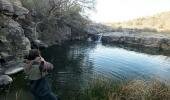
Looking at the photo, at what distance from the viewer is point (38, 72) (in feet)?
45.2

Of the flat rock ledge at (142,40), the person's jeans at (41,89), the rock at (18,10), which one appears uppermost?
the rock at (18,10)

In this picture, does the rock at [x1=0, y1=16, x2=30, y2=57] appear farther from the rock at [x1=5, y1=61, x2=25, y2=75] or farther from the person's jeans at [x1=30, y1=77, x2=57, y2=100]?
the person's jeans at [x1=30, y1=77, x2=57, y2=100]

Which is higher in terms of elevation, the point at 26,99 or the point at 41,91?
the point at 41,91

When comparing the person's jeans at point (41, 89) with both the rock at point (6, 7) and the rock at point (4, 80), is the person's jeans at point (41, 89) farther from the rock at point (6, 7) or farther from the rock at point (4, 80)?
the rock at point (6, 7)

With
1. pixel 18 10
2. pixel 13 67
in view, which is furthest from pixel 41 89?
pixel 18 10

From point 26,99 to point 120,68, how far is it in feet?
72.9

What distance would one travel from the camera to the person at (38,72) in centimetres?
1359

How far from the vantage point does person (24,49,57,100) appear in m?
13.6

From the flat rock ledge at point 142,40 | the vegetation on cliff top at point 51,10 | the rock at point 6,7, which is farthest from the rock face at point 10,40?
the flat rock ledge at point 142,40

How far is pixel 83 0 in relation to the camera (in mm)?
61875

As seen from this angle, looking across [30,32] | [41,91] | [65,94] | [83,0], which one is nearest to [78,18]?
[83,0]

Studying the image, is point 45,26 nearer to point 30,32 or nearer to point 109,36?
point 30,32

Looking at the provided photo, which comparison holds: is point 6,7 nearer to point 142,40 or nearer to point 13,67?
point 13,67

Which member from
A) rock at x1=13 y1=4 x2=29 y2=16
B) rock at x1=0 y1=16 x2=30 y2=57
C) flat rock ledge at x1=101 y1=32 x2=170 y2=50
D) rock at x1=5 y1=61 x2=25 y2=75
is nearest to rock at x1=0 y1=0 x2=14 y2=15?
rock at x1=0 y1=16 x2=30 y2=57
